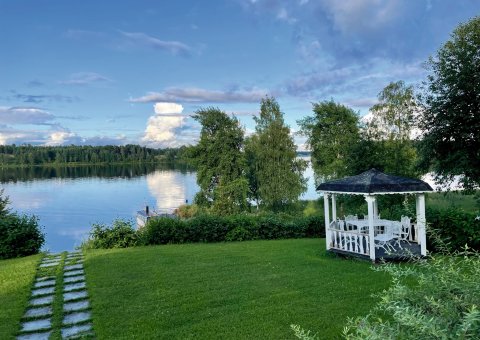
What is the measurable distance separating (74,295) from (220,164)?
25119 mm

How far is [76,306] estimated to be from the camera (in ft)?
20.3

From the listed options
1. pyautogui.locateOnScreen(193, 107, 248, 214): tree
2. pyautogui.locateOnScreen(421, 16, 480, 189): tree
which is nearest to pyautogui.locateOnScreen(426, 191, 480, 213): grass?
pyautogui.locateOnScreen(421, 16, 480, 189): tree

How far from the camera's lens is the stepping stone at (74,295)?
658 cm

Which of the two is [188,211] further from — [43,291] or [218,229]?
[43,291]

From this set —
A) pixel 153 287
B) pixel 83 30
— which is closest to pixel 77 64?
pixel 83 30

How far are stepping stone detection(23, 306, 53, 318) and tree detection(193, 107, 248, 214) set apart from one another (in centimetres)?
2481

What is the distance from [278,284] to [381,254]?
3.55 m

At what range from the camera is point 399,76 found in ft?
71.8

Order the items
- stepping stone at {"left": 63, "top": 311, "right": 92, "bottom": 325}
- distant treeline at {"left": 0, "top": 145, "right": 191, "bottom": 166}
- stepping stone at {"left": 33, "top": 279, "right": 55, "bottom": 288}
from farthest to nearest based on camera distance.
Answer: distant treeline at {"left": 0, "top": 145, "right": 191, "bottom": 166}
stepping stone at {"left": 33, "top": 279, "right": 55, "bottom": 288}
stepping stone at {"left": 63, "top": 311, "right": 92, "bottom": 325}

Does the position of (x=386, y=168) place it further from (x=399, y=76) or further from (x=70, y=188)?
(x=70, y=188)

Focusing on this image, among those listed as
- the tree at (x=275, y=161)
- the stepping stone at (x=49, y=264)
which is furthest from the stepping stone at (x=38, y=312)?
the tree at (x=275, y=161)

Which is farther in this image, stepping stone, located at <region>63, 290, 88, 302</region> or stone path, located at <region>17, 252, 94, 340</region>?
stepping stone, located at <region>63, 290, 88, 302</region>

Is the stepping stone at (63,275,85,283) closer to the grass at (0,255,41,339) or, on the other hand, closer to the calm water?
the grass at (0,255,41,339)

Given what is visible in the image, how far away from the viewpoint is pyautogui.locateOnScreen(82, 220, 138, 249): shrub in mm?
12469
